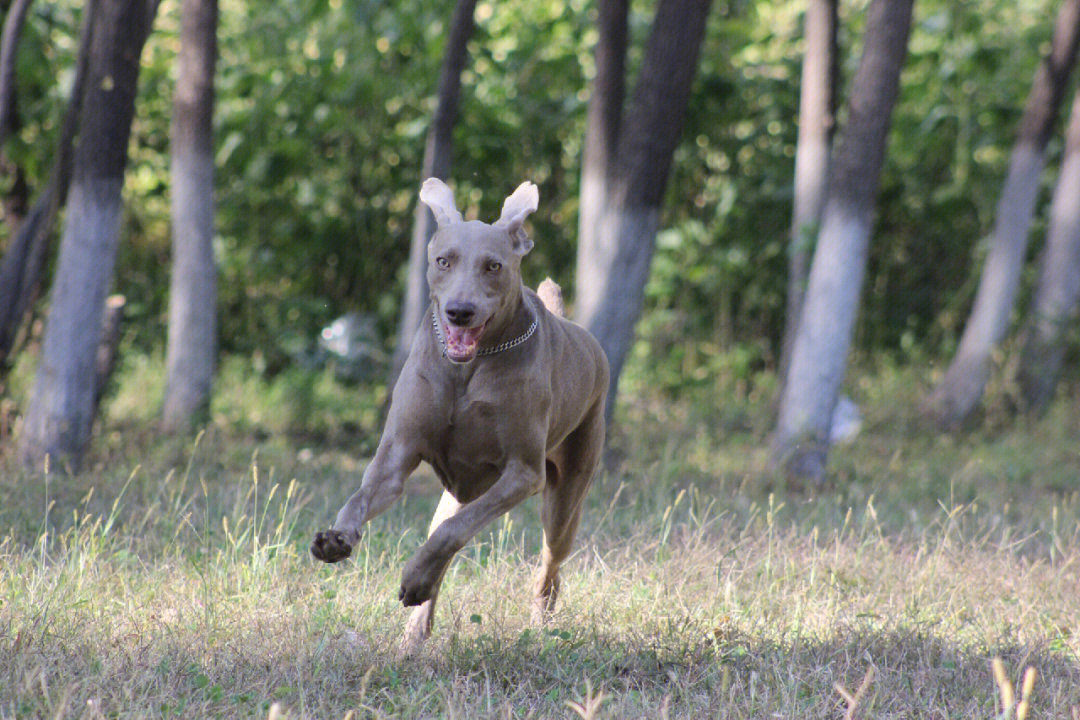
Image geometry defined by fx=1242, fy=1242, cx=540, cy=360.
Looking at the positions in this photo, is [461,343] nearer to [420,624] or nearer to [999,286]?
[420,624]

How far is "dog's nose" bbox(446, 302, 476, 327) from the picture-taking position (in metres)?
3.65

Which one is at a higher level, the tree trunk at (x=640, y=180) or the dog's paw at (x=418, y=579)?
the tree trunk at (x=640, y=180)

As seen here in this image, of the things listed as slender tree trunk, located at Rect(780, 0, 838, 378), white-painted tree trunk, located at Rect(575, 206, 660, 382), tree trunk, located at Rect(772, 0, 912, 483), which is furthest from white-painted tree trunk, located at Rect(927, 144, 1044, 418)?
white-painted tree trunk, located at Rect(575, 206, 660, 382)

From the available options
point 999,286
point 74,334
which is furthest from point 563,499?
point 999,286

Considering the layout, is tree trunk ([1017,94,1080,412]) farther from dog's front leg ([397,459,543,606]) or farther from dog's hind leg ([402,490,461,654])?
dog's front leg ([397,459,543,606])

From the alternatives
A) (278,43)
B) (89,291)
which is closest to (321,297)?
(278,43)

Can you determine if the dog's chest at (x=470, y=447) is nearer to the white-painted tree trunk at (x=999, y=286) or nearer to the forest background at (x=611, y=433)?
the forest background at (x=611, y=433)

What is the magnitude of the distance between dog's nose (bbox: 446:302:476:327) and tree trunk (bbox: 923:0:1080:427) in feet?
24.8

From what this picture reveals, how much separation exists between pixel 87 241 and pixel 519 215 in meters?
3.54

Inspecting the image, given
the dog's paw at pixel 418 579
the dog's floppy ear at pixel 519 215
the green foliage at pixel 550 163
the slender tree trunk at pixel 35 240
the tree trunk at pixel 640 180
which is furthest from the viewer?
the green foliage at pixel 550 163

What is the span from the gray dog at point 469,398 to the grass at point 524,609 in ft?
1.33

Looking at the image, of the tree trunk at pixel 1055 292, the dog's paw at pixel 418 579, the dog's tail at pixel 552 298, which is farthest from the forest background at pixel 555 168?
Answer: the dog's paw at pixel 418 579

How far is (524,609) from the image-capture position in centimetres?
475

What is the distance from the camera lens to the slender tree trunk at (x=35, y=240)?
23.4 feet
